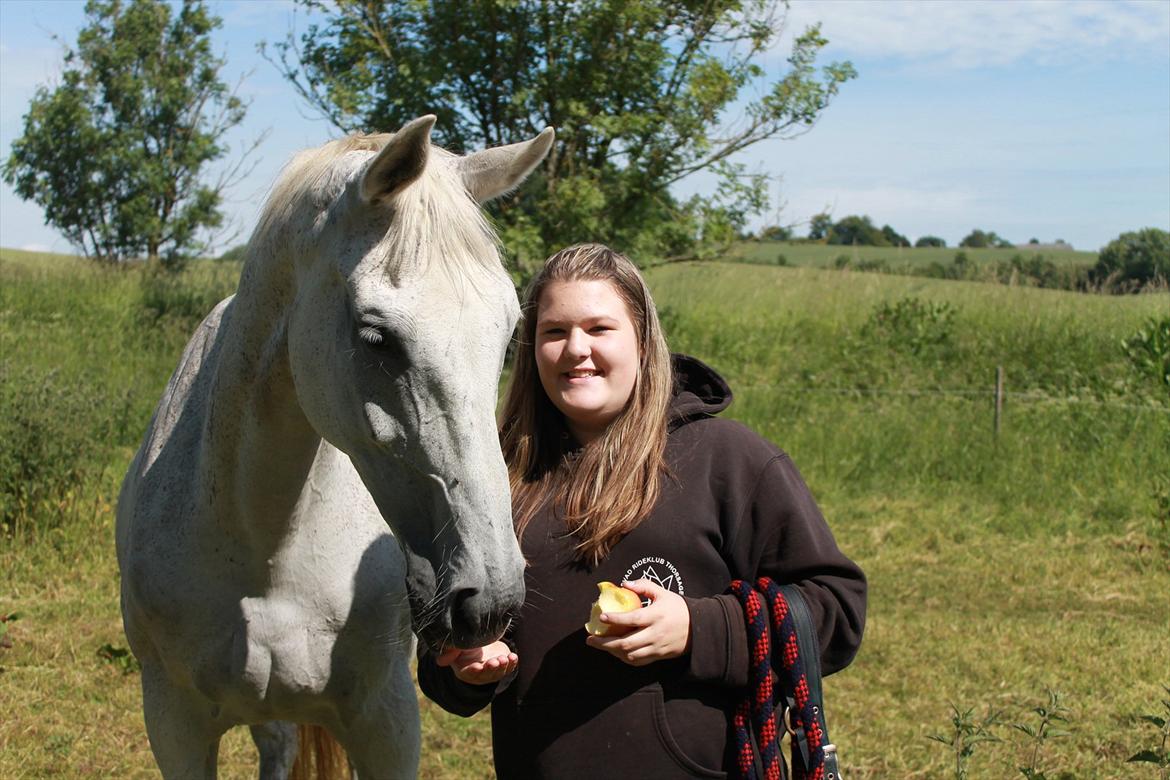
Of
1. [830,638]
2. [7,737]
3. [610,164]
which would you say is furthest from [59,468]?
[830,638]

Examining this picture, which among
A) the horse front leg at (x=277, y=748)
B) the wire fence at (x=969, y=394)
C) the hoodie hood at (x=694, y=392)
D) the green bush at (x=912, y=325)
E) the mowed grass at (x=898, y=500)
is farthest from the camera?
the green bush at (x=912, y=325)

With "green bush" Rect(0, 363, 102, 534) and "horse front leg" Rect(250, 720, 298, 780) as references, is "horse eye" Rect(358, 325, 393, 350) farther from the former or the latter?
"green bush" Rect(0, 363, 102, 534)

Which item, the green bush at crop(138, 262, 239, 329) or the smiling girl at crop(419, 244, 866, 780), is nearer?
the smiling girl at crop(419, 244, 866, 780)

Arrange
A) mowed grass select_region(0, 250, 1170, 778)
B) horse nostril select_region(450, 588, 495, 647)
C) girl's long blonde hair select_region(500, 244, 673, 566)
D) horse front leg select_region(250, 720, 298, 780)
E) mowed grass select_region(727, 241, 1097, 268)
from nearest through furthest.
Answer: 1. horse nostril select_region(450, 588, 495, 647)
2. girl's long blonde hair select_region(500, 244, 673, 566)
3. horse front leg select_region(250, 720, 298, 780)
4. mowed grass select_region(0, 250, 1170, 778)
5. mowed grass select_region(727, 241, 1097, 268)

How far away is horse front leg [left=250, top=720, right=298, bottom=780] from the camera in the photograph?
3133 mm

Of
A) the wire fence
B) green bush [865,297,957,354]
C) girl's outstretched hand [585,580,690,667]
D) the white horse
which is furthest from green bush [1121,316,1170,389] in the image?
girl's outstretched hand [585,580,690,667]

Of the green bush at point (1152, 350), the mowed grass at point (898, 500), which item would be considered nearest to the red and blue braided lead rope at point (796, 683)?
the mowed grass at point (898, 500)

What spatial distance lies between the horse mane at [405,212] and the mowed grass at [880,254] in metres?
7.59

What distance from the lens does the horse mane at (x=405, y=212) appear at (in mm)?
1622

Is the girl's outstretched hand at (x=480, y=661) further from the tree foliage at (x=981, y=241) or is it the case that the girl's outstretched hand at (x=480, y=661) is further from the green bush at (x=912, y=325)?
the tree foliage at (x=981, y=241)

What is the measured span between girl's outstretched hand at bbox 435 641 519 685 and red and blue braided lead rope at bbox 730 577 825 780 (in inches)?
15.4

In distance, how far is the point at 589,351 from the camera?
6.21 feet

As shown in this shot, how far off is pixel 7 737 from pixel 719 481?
10.9ft

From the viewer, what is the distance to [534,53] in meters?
8.67
